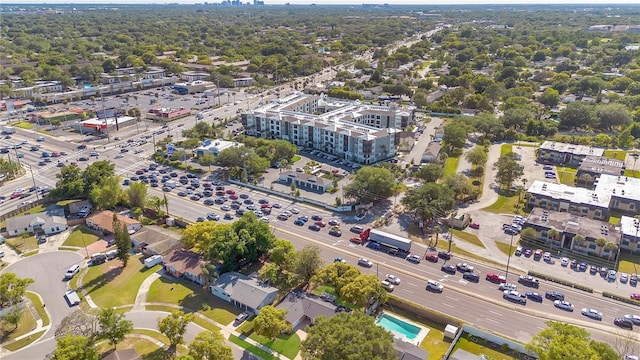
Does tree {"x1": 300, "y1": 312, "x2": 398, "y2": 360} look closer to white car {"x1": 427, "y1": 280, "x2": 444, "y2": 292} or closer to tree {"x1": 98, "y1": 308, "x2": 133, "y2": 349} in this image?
white car {"x1": 427, "y1": 280, "x2": 444, "y2": 292}

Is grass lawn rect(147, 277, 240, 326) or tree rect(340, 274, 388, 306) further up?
tree rect(340, 274, 388, 306)

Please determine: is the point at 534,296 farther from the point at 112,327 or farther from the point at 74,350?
the point at 74,350

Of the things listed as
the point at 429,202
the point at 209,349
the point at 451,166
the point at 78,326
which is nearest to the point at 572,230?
the point at 429,202

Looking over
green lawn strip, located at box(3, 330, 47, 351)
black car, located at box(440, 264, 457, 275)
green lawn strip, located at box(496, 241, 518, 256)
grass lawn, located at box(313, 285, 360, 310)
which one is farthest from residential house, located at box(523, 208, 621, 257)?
green lawn strip, located at box(3, 330, 47, 351)

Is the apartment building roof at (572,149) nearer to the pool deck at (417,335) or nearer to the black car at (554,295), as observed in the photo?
the black car at (554,295)

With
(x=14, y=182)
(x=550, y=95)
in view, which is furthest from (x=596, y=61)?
(x=14, y=182)
